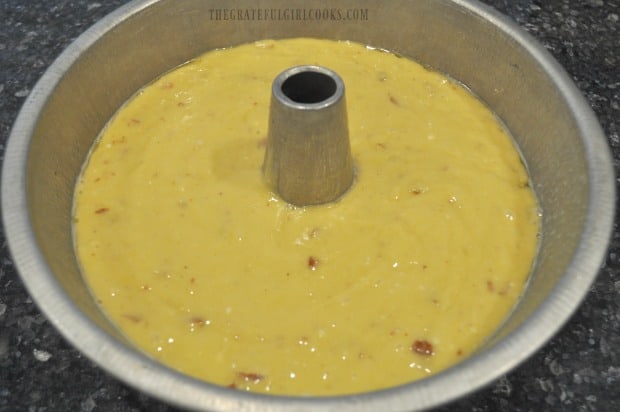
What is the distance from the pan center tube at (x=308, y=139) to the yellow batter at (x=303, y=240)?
42 millimetres

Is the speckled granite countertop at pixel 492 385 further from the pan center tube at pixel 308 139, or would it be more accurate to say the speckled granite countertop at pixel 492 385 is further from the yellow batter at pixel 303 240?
the pan center tube at pixel 308 139

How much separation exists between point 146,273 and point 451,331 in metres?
0.58

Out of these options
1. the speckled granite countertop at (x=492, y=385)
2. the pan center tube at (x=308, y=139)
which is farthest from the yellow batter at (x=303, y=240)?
the speckled granite countertop at (x=492, y=385)

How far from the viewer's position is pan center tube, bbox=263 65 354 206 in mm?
1211

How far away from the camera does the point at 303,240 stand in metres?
1.28

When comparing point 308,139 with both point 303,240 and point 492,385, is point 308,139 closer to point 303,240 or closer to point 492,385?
point 303,240

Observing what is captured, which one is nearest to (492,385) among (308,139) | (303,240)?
(303,240)

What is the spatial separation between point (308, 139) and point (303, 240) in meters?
0.20

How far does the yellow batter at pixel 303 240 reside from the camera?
113 centimetres

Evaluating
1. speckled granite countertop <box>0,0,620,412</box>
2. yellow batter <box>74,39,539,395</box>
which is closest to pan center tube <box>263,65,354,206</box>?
yellow batter <box>74,39,539,395</box>

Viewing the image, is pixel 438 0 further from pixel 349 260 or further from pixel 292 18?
pixel 349 260

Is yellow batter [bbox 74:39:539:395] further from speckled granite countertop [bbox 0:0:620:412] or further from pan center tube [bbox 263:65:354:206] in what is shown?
speckled granite countertop [bbox 0:0:620:412]

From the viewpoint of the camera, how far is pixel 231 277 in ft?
3.99

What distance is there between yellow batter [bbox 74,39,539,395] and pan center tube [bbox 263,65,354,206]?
4 cm
